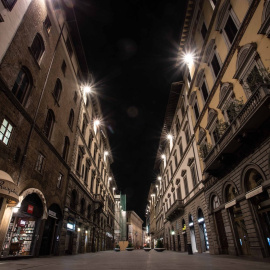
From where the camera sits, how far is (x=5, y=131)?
995 centimetres

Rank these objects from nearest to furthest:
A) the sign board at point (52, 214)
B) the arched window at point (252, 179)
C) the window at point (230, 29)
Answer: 1. the arched window at point (252, 179)
2. the window at point (230, 29)
3. the sign board at point (52, 214)

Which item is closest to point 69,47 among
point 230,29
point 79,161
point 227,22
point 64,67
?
point 64,67

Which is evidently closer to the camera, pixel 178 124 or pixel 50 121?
pixel 50 121

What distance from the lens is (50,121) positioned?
1620 cm

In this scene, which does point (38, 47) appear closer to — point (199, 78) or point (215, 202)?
point (199, 78)

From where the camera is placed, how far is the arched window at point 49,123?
15406mm

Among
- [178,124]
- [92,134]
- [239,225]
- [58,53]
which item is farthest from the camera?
[92,134]

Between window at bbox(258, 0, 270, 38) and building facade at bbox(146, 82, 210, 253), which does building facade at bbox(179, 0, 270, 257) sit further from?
building facade at bbox(146, 82, 210, 253)

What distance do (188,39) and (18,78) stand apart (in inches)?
688

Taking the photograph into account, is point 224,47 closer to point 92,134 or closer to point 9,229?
point 9,229

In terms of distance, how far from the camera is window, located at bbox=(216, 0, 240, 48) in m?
12.7

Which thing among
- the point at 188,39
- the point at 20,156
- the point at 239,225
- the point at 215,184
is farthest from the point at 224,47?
the point at 20,156

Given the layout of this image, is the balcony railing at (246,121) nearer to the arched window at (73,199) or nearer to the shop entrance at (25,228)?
the shop entrance at (25,228)

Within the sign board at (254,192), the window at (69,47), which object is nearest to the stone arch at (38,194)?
the sign board at (254,192)
